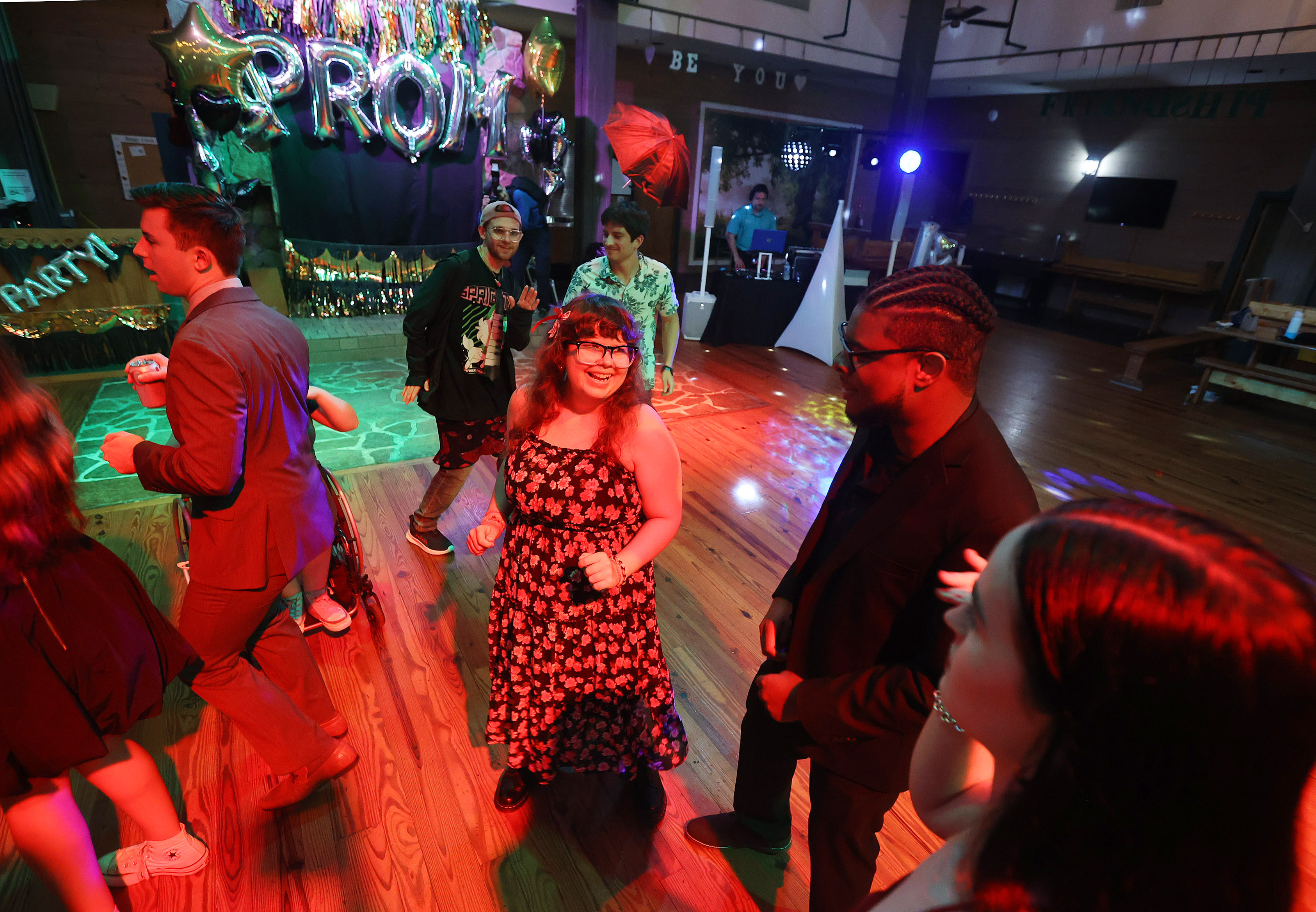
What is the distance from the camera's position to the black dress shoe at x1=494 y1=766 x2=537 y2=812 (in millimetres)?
1933

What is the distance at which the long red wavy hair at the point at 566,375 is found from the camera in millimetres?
1547

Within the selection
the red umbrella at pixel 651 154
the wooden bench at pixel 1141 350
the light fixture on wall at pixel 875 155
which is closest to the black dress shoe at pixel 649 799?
the red umbrella at pixel 651 154

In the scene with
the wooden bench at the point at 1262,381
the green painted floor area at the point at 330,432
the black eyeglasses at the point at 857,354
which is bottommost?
the green painted floor area at the point at 330,432

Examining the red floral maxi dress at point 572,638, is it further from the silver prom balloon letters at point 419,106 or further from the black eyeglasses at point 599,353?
the silver prom balloon letters at point 419,106

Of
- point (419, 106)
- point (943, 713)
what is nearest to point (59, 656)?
point (943, 713)

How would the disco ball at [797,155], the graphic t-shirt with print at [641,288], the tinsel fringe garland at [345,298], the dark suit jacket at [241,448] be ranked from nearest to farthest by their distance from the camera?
the dark suit jacket at [241,448]
the graphic t-shirt with print at [641,288]
the tinsel fringe garland at [345,298]
the disco ball at [797,155]

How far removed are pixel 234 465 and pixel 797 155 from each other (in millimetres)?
12246

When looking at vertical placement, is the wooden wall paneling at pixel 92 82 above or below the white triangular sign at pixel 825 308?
above

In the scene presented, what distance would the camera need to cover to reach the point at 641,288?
11.0 feet

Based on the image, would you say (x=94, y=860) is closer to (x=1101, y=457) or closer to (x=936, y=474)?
(x=936, y=474)

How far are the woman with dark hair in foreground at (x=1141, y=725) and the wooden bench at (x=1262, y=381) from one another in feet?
24.5

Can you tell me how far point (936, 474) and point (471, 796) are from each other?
1.71 metres

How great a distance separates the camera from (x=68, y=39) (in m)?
6.34

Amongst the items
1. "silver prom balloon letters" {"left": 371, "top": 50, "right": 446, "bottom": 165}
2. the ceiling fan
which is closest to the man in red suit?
"silver prom balloon letters" {"left": 371, "top": 50, "right": 446, "bottom": 165}
